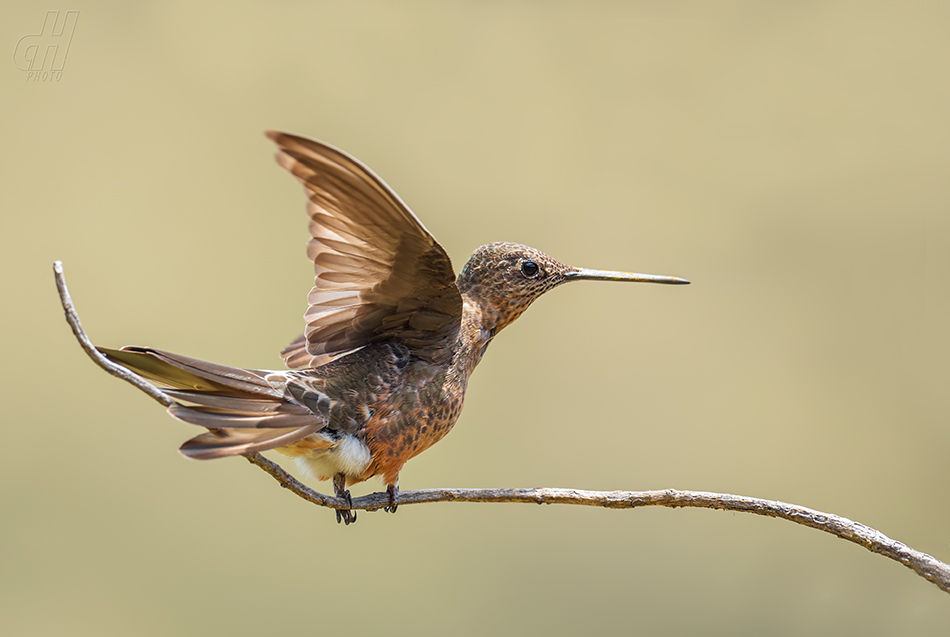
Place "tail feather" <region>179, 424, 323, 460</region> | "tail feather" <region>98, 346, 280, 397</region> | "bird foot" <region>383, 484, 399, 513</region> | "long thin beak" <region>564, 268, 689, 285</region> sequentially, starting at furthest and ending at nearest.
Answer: "long thin beak" <region>564, 268, 689, 285</region>
"bird foot" <region>383, 484, 399, 513</region>
"tail feather" <region>98, 346, 280, 397</region>
"tail feather" <region>179, 424, 323, 460</region>

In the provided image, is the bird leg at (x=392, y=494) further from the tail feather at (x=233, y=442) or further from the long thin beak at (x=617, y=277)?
the long thin beak at (x=617, y=277)

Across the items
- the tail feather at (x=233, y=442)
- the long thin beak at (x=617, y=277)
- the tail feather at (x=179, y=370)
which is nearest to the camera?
the tail feather at (x=233, y=442)

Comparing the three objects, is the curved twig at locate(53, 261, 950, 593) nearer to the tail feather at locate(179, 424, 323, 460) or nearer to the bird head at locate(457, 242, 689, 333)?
the tail feather at locate(179, 424, 323, 460)

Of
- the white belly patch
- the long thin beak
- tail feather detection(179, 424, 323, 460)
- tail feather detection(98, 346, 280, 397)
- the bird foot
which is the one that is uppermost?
the long thin beak

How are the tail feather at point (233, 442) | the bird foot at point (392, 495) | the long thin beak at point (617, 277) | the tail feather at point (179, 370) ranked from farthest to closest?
the long thin beak at point (617, 277) < the bird foot at point (392, 495) < the tail feather at point (179, 370) < the tail feather at point (233, 442)

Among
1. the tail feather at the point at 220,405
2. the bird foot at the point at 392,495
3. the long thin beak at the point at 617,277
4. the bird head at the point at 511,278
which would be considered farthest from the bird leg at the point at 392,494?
the long thin beak at the point at 617,277

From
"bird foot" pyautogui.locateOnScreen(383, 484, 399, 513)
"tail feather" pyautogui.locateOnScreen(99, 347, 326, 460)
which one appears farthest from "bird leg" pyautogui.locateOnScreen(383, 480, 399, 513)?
"tail feather" pyautogui.locateOnScreen(99, 347, 326, 460)

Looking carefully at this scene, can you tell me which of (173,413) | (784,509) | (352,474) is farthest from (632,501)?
(173,413)
